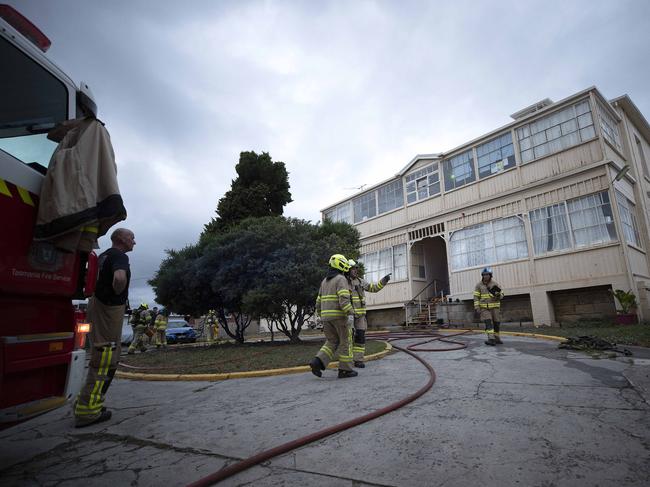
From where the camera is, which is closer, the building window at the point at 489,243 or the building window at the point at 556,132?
the building window at the point at 556,132

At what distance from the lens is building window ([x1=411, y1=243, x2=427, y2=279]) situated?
1947 centimetres

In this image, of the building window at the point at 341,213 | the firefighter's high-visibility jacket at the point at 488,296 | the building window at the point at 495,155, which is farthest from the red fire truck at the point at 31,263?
the building window at the point at 341,213

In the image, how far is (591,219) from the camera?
43.3 ft

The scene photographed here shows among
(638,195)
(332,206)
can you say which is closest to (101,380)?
(638,195)

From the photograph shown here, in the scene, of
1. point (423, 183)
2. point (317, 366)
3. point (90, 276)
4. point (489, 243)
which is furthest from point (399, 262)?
point (90, 276)

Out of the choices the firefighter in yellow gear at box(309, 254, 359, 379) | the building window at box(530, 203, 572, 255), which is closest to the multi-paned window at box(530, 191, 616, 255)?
the building window at box(530, 203, 572, 255)

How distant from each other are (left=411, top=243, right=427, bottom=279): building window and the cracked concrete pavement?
1437 cm

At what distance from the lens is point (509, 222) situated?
1551 cm

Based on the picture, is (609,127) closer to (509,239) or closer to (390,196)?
(509,239)

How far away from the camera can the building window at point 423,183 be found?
18844mm

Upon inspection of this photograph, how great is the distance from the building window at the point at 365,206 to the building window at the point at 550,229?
915cm

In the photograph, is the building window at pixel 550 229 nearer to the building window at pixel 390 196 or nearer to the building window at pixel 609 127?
the building window at pixel 609 127

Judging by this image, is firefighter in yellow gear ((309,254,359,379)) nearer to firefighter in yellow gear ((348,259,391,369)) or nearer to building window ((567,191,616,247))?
firefighter in yellow gear ((348,259,391,369))

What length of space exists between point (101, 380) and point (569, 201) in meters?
15.5
